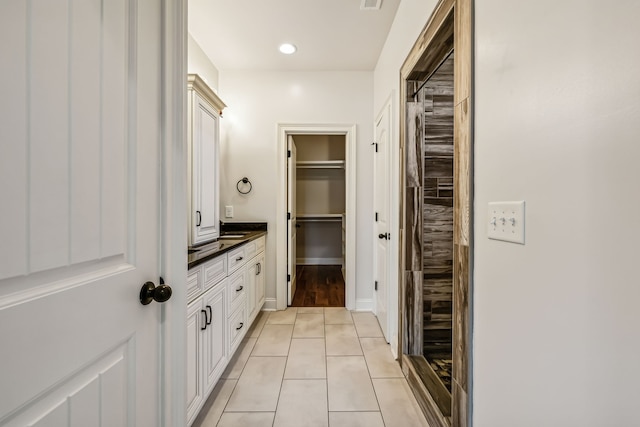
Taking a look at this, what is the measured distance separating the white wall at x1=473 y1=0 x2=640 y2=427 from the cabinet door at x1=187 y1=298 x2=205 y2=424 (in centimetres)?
125

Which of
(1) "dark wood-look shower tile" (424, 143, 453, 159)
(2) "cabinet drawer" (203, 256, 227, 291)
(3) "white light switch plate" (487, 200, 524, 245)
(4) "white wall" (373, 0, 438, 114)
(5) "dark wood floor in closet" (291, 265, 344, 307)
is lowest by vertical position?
(5) "dark wood floor in closet" (291, 265, 344, 307)

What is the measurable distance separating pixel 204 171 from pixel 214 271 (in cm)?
90

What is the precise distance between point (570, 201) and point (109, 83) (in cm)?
111

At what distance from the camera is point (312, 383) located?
1.89 metres

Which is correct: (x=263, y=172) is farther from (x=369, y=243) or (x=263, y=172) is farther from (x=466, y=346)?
(x=466, y=346)

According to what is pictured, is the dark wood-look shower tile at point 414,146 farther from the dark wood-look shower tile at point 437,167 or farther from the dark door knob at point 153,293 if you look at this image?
the dark door knob at point 153,293

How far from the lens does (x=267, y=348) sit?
2361mm

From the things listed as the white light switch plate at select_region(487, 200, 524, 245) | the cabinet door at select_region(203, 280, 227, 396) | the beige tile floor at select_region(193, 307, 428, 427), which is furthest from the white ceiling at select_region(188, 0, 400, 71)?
the beige tile floor at select_region(193, 307, 428, 427)

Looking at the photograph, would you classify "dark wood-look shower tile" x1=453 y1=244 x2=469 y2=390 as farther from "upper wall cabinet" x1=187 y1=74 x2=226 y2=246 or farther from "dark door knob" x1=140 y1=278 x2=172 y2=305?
"upper wall cabinet" x1=187 y1=74 x2=226 y2=246

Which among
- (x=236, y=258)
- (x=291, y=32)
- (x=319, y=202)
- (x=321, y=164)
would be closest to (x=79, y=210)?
(x=236, y=258)

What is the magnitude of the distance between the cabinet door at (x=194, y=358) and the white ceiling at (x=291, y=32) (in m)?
2.19

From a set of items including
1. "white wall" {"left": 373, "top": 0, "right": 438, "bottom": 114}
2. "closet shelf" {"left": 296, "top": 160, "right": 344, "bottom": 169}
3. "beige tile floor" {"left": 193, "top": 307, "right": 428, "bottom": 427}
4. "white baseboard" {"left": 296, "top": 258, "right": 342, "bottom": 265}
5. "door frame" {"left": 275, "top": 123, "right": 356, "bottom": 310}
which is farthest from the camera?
"white baseboard" {"left": 296, "top": 258, "right": 342, "bottom": 265}

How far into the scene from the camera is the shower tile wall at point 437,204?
2.08m

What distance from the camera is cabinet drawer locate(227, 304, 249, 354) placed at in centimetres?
204
